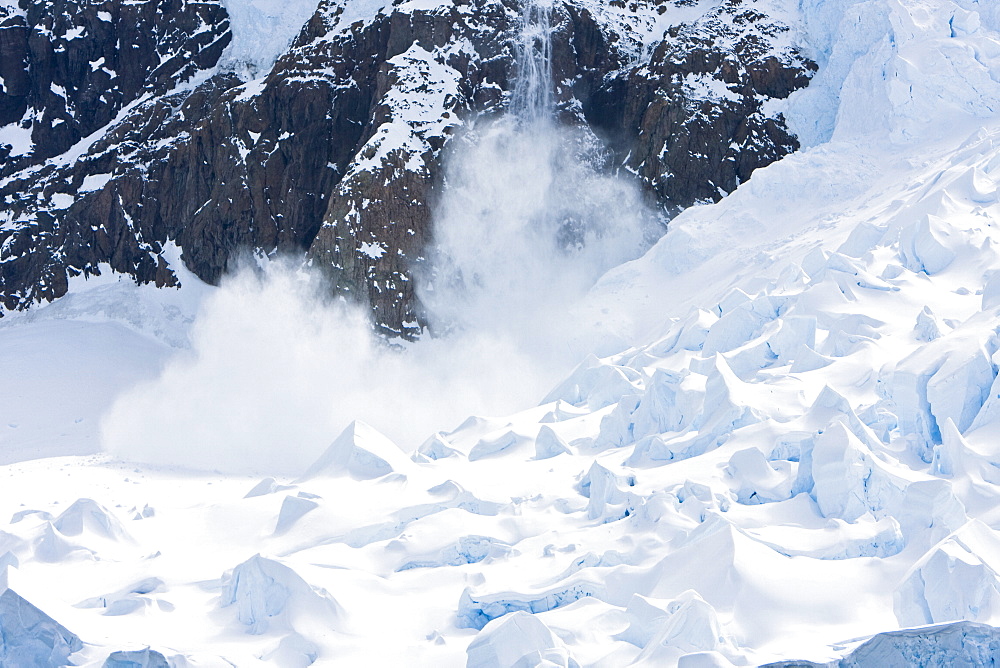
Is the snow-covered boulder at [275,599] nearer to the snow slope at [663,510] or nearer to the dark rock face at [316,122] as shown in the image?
the snow slope at [663,510]

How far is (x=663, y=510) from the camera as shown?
1290 centimetres

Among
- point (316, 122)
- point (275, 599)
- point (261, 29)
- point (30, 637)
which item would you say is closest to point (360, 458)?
point (275, 599)

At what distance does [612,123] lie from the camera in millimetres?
34906

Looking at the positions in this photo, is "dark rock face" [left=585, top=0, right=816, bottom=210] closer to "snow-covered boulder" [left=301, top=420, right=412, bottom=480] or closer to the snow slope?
the snow slope

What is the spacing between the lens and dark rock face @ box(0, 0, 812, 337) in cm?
3238

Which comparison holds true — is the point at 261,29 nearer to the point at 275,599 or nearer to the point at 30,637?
the point at 275,599

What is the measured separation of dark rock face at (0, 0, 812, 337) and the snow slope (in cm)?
946

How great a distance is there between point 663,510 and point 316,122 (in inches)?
988

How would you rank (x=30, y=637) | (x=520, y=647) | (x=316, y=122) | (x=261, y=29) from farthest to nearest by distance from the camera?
1. (x=261, y=29)
2. (x=316, y=122)
3. (x=30, y=637)
4. (x=520, y=647)

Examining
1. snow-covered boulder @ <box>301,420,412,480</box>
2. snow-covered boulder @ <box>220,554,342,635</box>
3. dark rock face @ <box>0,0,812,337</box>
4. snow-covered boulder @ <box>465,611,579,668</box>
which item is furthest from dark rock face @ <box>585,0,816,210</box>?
snow-covered boulder @ <box>465,611,579,668</box>

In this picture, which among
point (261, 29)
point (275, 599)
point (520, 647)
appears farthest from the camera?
point (261, 29)

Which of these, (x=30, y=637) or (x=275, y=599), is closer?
(x=30, y=637)

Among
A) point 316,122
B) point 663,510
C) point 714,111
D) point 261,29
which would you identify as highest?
point 261,29

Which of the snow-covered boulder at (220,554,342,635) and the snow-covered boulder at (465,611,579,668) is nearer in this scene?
the snow-covered boulder at (465,611,579,668)
